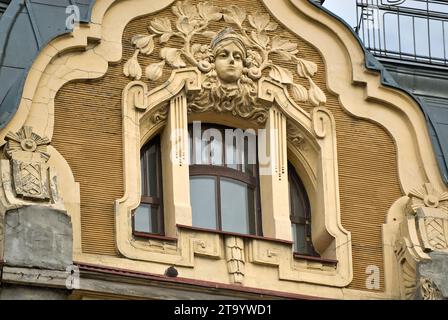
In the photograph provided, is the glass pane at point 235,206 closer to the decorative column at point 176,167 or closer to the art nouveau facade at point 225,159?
the art nouveau facade at point 225,159

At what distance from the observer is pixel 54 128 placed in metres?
29.3

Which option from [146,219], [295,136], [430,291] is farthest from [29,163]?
[430,291]

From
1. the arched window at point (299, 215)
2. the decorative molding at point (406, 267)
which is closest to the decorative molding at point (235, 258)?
the arched window at point (299, 215)

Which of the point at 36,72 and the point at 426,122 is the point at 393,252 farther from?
the point at 36,72

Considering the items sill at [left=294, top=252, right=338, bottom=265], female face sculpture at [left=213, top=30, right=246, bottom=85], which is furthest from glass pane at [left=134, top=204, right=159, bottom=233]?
female face sculpture at [left=213, top=30, right=246, bottom=85]

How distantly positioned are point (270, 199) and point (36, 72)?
2908mm

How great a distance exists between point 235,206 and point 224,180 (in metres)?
0.33

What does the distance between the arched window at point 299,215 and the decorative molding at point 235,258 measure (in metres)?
0.94

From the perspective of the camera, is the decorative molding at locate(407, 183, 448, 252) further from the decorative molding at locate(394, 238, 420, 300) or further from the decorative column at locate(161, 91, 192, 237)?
the decorative column at locate(161, 91, 192, 237)

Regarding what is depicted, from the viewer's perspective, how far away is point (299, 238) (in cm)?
3034

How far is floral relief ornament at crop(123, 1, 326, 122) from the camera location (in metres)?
30.2

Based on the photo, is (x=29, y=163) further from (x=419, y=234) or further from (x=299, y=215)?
(x=419, y=234)

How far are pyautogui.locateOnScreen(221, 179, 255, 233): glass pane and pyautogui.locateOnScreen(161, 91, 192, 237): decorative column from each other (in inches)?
23.9
